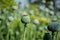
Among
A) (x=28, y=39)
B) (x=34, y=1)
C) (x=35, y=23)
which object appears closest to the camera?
(x=28, y=39)

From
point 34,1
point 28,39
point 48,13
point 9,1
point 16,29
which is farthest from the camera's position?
point 34,1

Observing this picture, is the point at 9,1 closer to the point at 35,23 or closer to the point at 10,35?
the point at 35,23

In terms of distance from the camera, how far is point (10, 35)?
0.93 metres

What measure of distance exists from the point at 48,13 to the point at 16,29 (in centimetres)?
62

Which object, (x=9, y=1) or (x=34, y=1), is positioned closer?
(x=9, y=1)

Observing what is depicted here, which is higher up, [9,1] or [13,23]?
[9,1]

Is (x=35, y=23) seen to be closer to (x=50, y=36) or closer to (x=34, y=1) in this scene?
(x=50, y=36)

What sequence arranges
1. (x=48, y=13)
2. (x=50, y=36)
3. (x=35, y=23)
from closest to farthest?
(x=50, y=36) → (x=35, y=23) → (x=48, y=13)

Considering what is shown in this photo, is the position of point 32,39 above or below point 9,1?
below

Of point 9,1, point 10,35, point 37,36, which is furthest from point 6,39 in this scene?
point 9,1

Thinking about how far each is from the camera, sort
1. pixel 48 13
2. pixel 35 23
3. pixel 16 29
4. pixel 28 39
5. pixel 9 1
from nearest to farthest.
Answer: pixel 28 39
pixel 16 29
pixel 35 23
pixel 48 13
pixel 9 1

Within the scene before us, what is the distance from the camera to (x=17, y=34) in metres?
0.95

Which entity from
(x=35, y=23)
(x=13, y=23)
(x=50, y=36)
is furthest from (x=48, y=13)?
(x=50, y=36)

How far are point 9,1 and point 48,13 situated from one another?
26.0 inches
